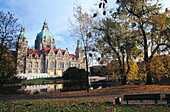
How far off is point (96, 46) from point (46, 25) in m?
113

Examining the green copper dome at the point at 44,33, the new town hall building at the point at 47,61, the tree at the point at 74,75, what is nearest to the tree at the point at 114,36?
the tree at the point at 74,75

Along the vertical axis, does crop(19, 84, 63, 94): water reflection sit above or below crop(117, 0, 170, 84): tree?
below

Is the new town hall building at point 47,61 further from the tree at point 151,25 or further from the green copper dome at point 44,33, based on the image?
the tree at point 151,25

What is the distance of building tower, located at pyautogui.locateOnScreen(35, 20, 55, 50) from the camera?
11300 cm

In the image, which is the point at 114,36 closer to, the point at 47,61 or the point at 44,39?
the point at 47,61

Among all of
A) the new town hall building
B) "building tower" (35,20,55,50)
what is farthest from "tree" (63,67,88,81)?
"building tower" (35,20,55,50)

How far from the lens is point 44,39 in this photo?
11312cm

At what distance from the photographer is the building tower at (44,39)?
113 metres

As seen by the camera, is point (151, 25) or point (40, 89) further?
point (40, 89)

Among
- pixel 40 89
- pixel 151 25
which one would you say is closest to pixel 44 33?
pixel 40 89

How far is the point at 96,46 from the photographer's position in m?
19.2

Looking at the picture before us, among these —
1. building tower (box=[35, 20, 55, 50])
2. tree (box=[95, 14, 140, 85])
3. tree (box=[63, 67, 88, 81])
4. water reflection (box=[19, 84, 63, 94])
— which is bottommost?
water reflection (box=[19, 84, 63, 94])

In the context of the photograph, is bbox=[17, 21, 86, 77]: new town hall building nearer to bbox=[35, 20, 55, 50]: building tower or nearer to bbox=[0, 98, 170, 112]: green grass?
bbox=[35, 20, 55, 50]: building tower

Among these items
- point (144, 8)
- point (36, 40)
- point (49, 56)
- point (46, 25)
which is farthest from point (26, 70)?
point (144, 8)
